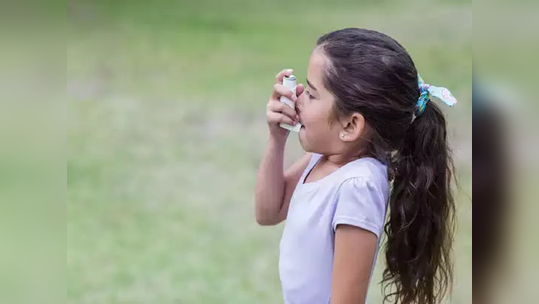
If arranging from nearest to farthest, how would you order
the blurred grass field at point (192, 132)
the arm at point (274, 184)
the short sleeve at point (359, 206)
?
the short sleeve at point (359, 206)
the arm at point (274, 184)
the blurred grass field at point (192, 132)

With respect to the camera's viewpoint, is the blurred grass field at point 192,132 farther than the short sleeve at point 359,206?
Yes

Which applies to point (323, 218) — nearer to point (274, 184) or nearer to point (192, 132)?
point (274, 184)

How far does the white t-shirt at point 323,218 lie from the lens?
99 cm

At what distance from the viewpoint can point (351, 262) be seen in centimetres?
98

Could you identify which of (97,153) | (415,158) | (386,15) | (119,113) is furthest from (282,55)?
(415,158)

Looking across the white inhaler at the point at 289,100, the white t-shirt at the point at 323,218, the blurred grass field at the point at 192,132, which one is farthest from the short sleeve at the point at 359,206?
the blurred grass field at the point at 192,132

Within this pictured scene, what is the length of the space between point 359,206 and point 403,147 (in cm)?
13

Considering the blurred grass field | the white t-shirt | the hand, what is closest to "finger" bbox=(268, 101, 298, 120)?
the hand

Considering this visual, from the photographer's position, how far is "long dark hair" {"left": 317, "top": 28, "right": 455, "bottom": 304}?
3.27ft

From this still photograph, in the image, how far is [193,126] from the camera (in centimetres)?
259

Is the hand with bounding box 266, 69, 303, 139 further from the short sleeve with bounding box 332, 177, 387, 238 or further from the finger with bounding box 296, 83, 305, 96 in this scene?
the short sleeve with bounding box 332, 177, 387, 238

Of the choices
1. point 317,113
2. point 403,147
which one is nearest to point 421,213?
point 403,147

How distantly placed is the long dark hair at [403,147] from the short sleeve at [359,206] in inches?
2.7

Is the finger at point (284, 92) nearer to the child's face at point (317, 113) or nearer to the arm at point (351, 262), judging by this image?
the child's face at point (317, 113)
